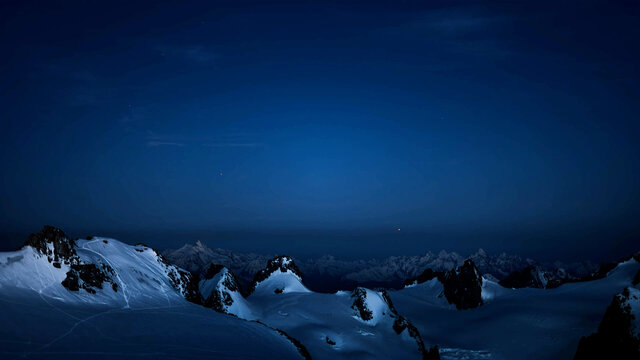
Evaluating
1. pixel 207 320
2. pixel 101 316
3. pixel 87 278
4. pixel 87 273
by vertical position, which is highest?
pixel 87 273

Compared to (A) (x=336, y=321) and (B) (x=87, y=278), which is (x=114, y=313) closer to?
(B) (x=87, y=278)

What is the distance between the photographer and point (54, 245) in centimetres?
5269

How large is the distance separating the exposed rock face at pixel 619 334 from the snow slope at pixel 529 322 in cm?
4908

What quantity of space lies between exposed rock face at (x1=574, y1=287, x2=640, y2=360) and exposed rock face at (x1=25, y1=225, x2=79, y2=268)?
3017 inches

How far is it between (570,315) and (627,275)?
5748 centimetres

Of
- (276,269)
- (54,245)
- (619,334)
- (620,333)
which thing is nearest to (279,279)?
(276,269)

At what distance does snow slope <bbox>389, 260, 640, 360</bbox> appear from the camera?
359 ft

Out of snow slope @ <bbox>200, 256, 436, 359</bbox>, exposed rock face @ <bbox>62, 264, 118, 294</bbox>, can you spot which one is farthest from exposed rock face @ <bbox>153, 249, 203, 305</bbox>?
snow slope @ <bbox>200, 256, 436, 359</bbox>

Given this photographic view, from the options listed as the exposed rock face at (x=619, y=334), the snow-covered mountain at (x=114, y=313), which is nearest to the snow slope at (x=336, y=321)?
the snow-covered mountain at (x=114, y=313)

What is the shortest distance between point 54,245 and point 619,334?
8040cm

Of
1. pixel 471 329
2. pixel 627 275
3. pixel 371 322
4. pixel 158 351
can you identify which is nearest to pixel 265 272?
pixel 371 322

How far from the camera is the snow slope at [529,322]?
109 m

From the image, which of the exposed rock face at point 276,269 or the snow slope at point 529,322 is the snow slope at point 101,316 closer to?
the snow slope at point 529,322

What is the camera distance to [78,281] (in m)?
50.7
